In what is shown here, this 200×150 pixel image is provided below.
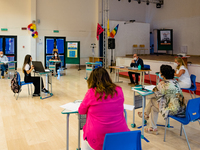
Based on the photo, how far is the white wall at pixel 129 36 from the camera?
15.1m

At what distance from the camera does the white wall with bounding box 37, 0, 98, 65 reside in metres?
13.7

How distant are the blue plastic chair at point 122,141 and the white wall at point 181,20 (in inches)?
560

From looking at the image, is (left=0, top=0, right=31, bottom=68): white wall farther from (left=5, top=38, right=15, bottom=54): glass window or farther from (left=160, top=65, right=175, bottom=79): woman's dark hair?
(left=160, top=65, right=175, bottom=79): woman's dark hair

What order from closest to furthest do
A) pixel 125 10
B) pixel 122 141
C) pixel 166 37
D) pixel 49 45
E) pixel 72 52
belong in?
pixel 122 141
pixel 72 52
pixel 49 45
pixel 166 37
pixel 125 10

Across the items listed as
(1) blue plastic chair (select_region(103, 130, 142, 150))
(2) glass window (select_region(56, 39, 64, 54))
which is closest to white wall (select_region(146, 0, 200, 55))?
(2) glass window (select_region(56, 39, 64, 54))

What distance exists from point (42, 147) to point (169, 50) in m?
14.9

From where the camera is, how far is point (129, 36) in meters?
15.6

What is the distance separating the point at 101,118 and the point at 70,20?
1321cm

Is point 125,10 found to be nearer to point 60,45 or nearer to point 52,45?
point 60,45

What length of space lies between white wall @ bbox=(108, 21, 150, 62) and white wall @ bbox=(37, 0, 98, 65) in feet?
5.29

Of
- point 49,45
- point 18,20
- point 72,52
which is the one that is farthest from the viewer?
point 49,45

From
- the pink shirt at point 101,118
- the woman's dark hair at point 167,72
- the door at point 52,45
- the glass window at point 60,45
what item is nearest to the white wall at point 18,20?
the door at point 52,45

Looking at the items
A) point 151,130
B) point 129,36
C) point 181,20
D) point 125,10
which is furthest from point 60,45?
point 151,130

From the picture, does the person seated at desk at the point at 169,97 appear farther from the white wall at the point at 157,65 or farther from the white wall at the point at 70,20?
the white wall at the point at 70,20
